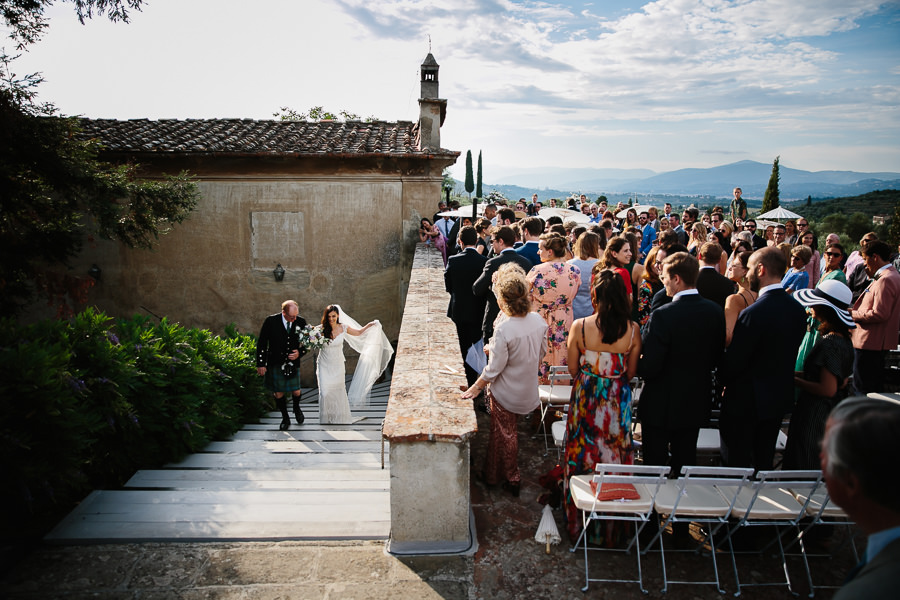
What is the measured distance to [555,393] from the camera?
5.33 meters

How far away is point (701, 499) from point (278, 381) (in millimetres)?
6704

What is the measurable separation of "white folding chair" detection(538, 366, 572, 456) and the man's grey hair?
337 cm

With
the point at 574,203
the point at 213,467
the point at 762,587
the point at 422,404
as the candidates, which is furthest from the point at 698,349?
the point at 574,203

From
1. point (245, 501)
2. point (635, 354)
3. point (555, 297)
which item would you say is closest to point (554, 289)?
point (555, 297)

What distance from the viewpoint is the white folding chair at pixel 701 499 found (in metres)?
3.48

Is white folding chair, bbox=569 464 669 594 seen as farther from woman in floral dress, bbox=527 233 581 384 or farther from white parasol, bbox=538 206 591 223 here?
white parasol, bbox=538 206 591 223

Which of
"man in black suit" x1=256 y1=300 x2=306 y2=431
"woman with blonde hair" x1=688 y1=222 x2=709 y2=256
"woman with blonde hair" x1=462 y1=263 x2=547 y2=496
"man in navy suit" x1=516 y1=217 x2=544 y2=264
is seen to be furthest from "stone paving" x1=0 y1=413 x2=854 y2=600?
"woman with blonde hair" x1=688 y1=222 x2=709 y2=256

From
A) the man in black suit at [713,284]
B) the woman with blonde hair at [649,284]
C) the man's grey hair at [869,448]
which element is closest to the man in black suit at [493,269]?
the woman with blonde hair at [649,284]

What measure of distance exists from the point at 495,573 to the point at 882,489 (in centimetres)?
256

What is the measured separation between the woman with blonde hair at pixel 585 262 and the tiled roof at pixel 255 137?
8.39 meters

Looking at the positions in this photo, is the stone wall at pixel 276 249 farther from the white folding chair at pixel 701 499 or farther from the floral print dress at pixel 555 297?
the white folding chair at pixel 701 499

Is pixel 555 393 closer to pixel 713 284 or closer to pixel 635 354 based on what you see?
pixel 635 354

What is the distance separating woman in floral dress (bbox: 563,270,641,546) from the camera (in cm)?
394

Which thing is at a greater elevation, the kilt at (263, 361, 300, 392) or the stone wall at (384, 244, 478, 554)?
the stone wall at (384, 244, 478, 554)
